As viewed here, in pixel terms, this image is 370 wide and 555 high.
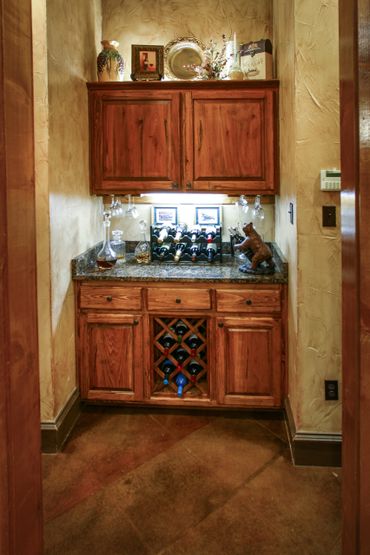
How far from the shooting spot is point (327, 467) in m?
2.47

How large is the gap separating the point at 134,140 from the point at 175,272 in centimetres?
97

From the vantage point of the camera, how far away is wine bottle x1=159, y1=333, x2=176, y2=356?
306 cm

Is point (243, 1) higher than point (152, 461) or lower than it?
higher

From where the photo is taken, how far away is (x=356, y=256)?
101cm

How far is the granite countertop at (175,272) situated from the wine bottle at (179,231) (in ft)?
0.63

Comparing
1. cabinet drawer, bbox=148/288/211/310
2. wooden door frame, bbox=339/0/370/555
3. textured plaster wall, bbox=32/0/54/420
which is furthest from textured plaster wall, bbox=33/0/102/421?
wooden door frame, bbox=339/0/370/555

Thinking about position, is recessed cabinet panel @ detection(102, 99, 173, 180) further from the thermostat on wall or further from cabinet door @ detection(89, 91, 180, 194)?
the thermostat on wall

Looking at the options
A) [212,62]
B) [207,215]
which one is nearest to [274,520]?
[207,215]

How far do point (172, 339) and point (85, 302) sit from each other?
605 mm

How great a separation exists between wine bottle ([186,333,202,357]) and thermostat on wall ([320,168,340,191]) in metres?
1.28

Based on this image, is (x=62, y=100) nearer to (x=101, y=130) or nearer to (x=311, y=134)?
(x=101, y=130)

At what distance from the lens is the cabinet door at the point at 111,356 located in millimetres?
3018

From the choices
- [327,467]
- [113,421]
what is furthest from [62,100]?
[327,467]

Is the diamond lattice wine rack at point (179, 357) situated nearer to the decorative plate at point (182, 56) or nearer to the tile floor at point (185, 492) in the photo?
the tile floor at point (185, 492)
